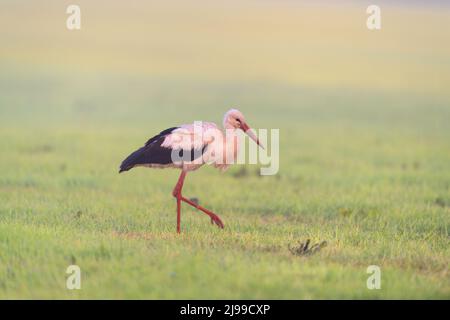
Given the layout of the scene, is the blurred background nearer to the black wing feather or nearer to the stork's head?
the stork's head

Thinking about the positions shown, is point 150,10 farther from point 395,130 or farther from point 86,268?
point 86,268

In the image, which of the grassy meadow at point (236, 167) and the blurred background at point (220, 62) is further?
the blurred background at point (220, 62)

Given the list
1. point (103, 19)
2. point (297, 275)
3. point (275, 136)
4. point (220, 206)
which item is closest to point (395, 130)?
point (275, 136)

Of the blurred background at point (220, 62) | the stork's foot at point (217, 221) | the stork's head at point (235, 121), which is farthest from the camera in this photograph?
the blurred background at point (220, 62)

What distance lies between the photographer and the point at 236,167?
15.9m

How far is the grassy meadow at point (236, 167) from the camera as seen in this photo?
7219mm

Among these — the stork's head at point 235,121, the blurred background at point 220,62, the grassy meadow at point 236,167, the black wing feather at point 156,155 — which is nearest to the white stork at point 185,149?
the black wing feather at point 156,155

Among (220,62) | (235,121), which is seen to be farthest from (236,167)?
(220,62)

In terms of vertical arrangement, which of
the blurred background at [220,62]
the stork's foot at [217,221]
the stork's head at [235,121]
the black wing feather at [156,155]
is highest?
the blurred background at [220,62]

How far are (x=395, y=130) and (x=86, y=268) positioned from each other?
59.3 feet

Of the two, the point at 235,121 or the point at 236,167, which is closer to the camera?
the point at 235,121

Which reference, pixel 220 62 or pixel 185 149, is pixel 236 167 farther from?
pixel 220 62

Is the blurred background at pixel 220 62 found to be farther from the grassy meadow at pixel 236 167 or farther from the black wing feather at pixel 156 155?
the black wing feather at pixel 156 155
